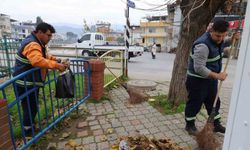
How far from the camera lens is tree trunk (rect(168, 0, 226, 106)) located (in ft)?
11.2

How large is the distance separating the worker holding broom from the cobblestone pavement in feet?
0.98

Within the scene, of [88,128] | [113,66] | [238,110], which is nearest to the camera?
A: [238,110]

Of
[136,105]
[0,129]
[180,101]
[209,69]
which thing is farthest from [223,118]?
[0,129]

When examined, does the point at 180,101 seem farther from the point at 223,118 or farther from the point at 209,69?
the point at 209,69

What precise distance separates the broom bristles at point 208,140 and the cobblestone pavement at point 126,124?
5.5 inches

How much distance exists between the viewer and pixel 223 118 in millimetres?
3676

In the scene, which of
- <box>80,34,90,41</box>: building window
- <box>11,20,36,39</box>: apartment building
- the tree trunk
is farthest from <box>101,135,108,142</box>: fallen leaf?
<box>11,20,36,39</box>: apartment building

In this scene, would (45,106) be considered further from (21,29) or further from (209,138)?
(21,29)

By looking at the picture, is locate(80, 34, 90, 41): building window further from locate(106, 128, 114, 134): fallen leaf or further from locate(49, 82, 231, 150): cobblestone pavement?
locate(106, 128, 114, 134): fallen leaf

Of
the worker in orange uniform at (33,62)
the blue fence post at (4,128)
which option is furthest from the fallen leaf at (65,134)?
the blue fence post at (4,128)

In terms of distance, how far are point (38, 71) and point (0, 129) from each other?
1020 millimetres

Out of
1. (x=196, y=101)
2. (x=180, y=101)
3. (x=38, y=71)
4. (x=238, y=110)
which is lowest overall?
(x=180, y=101)

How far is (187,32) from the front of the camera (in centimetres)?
366

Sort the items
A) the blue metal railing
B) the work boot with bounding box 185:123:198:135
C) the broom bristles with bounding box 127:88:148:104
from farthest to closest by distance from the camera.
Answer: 1. the broom bristles with bounding box 127:88:148:104
2. the work boot with bounding box 185:123:198:135
3. the blue metal railing
